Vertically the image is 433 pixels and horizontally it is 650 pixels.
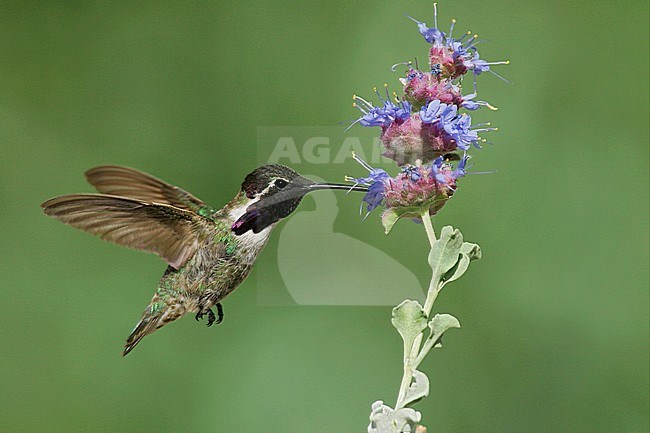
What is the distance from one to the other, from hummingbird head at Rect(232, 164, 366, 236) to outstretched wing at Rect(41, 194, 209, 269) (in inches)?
3.3

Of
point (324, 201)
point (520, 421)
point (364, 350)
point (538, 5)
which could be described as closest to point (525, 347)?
point (520, 421)

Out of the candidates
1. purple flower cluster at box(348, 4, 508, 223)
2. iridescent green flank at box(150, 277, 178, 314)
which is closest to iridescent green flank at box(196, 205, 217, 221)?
iridescent green flank at box(150, 277, 178, 314)

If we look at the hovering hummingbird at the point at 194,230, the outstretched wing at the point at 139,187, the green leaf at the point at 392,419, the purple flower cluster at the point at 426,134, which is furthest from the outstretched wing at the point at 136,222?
the green leaf at the point at 392,419

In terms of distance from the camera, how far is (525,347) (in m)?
2.41

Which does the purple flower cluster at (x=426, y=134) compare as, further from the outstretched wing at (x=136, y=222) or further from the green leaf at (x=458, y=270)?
the outstretched wing at (x=136, y=222)

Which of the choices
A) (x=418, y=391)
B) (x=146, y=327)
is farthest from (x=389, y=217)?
(x=146, y=327)

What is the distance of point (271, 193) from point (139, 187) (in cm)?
29

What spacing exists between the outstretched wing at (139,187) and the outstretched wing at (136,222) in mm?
111

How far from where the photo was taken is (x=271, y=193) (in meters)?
1.11

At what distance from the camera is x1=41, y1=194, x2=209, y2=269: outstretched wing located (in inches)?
40.7

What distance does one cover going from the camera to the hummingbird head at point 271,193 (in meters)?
1.10

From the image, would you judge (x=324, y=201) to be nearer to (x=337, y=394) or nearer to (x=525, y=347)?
(x=337, y=394)

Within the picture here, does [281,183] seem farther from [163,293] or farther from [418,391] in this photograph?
[418,391]

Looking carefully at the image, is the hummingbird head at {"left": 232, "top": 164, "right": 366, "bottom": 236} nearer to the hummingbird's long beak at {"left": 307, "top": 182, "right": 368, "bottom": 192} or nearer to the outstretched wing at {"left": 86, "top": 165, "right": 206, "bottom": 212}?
the hummingbird's long beak at {"left": 307, "top": 182, "right": 368, "bottom": 192}
